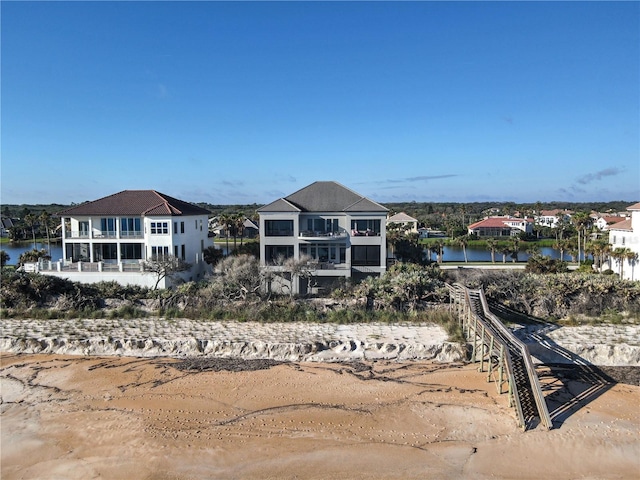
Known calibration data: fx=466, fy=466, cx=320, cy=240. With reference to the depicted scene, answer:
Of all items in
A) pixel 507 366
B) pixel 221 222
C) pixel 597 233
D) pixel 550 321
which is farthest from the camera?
pixel 597 233

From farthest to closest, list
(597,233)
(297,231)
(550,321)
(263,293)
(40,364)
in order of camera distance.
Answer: (597,233)
(297,231)
(263,293)
(550,321)
(40,364)

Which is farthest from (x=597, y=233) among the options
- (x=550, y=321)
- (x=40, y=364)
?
(x=40, y=364)

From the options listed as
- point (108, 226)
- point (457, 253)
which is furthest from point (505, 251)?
point (108, 226)

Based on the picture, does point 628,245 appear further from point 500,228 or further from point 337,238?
point 500,228

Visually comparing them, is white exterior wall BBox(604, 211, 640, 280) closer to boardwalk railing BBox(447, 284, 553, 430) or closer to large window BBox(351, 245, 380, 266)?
boardwalk railing BBox(447, 284, 553, 430)

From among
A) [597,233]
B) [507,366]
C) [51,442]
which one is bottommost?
[51,442]

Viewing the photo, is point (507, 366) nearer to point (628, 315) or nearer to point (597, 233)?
point (628, 315)

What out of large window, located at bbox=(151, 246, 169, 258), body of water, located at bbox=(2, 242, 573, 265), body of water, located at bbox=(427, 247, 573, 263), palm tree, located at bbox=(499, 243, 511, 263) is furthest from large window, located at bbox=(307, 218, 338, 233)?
body of water, located at bbox=(427, 247, 573, 263)
